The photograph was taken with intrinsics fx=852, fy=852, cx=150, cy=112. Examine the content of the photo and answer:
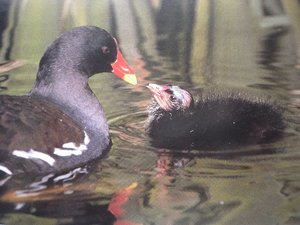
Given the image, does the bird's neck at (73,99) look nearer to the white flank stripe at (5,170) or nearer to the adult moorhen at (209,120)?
the adult moorhen at (209,120)

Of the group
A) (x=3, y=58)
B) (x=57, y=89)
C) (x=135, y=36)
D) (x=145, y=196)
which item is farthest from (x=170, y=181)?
(x=135, y=36)

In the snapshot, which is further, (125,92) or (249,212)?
(125,92)

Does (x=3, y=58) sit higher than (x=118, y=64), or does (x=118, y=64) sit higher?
(x=118, y=64)

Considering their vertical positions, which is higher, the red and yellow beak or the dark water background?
the red and yellow beak

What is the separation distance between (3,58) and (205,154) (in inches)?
150

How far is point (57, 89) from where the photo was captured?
5.17 meters

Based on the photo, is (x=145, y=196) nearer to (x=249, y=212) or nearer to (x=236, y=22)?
(x=249, y=212)

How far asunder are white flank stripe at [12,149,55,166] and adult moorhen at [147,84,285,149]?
2.83 feet

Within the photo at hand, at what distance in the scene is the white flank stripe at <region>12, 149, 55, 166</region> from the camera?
14.3 feet

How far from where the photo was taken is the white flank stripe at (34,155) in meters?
4.36

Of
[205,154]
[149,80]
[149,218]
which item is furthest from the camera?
[149,80]

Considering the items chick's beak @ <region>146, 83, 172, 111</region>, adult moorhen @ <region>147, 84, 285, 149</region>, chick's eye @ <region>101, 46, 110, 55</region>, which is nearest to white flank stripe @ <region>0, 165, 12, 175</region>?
adult moorhen @ <region>147, 84, 285, 149</region>

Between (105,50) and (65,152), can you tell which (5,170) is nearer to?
(65,152)

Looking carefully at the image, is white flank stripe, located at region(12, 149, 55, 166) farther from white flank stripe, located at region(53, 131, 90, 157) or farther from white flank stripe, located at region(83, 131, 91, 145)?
white flank stripe, located at region(83, 131, 91, 145)
